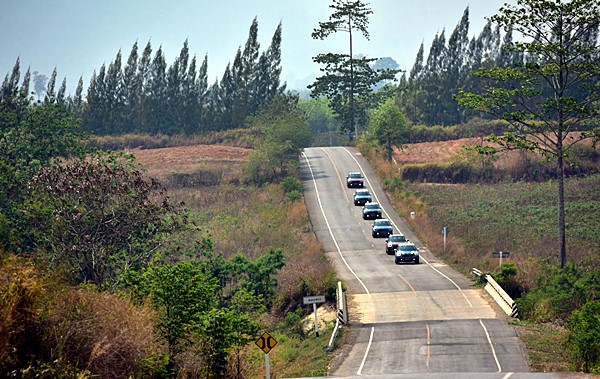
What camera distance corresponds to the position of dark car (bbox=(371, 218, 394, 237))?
211 feet

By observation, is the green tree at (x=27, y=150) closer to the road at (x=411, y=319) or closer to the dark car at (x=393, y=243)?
the road at (x=411, y=319)

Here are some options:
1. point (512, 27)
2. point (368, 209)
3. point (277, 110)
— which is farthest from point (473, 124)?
point (512, 27)

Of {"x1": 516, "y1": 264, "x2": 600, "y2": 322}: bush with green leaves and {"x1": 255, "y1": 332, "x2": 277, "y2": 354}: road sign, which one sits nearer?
{"x1": 255, "y1": 332, "x2": 277, "y2": 354}: road sign

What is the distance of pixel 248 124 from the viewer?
4609 inches

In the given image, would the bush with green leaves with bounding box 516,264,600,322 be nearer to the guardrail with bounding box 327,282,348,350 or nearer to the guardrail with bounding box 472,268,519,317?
the guardrail with bounding box 472,268,519,317

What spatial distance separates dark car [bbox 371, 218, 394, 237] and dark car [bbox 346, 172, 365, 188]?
1805 cm

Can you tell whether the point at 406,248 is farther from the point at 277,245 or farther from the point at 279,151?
the point at 279,151

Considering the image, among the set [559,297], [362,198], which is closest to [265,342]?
[559,297]

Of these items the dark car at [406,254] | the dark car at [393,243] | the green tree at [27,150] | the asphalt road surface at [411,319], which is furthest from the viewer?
the dark car at [393,243]

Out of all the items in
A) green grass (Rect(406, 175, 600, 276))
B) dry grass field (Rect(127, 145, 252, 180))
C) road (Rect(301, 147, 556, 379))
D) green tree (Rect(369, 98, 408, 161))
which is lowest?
road (Rect(301, 147, 556, 379))

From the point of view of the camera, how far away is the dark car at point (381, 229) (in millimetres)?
64375

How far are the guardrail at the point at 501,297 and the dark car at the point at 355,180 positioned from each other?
3681cm

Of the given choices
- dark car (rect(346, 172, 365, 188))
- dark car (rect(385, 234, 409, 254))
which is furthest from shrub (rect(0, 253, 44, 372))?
dark car (rect(346, 172, 365, 188))

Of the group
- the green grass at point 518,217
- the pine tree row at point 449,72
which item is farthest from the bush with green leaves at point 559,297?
the pine tree row at point 449,72
